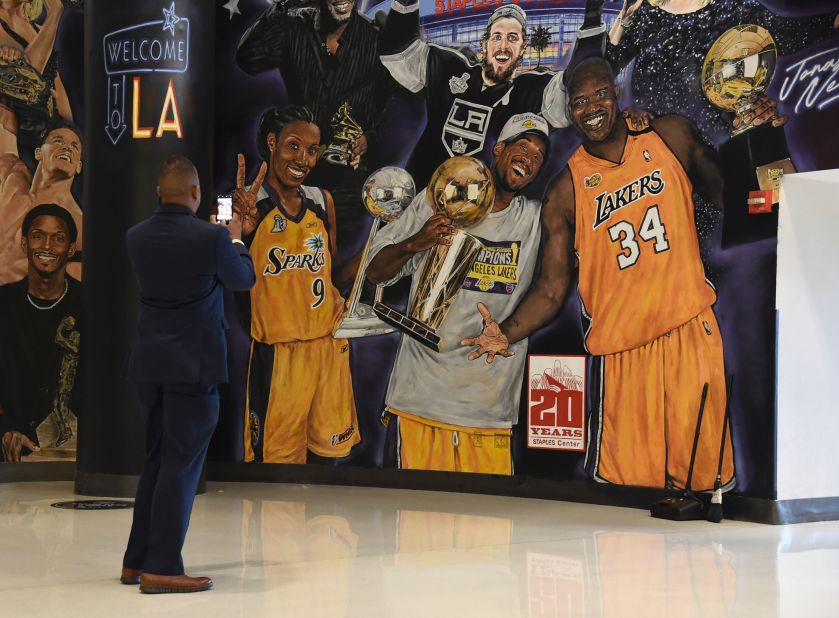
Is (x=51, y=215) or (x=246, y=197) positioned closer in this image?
(x=51, y=215)

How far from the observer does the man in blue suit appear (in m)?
3.96

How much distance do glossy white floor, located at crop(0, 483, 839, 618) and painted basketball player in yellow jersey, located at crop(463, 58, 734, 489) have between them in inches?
18.1

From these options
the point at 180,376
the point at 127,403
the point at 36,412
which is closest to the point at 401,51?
the point at 127,403

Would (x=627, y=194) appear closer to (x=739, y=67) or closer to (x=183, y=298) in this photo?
(x=739, y=67)

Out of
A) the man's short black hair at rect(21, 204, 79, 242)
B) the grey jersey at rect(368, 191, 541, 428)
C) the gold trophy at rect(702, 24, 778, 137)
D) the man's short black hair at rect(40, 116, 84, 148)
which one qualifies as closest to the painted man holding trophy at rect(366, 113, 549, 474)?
the grey jersey at rect(368, 191, 541, 428)

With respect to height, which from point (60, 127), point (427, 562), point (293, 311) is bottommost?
point (427, 562)

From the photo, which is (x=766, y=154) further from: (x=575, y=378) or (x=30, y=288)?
(x=30, y=288)

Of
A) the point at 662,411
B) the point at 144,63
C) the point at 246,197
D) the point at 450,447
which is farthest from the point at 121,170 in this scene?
the point at 662,411

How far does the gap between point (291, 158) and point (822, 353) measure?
395cm

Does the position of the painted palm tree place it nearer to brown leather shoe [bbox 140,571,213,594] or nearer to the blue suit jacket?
the blue suit jacket

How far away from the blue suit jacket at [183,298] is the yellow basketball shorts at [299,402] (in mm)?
3772

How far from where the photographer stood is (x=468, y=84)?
24.7ft

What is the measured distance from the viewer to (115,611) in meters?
3.71

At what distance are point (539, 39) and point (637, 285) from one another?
182 cm
